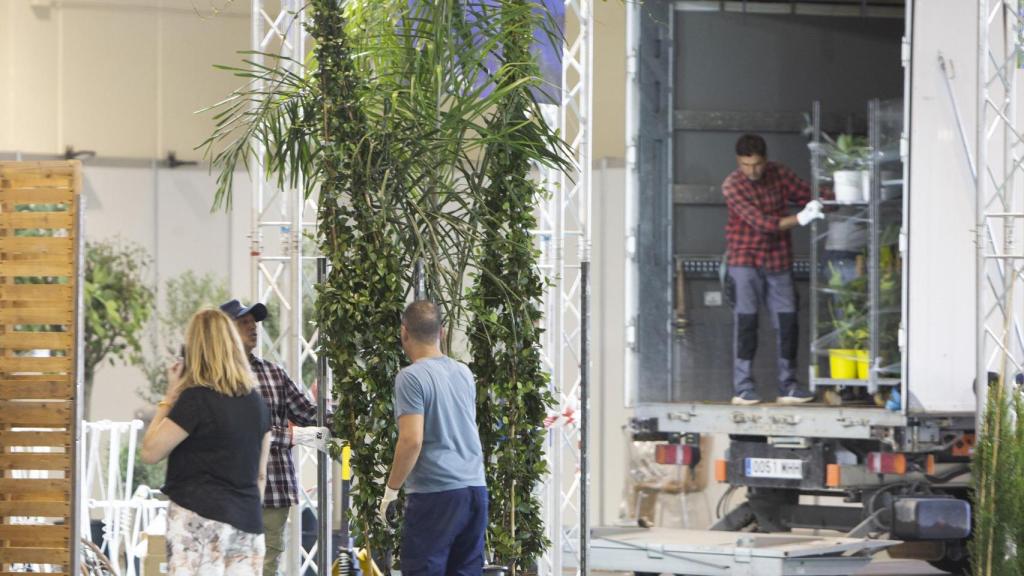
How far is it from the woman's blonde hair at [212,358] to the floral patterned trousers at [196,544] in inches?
17.2

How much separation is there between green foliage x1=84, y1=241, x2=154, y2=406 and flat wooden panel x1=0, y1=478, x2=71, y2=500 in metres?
9.07

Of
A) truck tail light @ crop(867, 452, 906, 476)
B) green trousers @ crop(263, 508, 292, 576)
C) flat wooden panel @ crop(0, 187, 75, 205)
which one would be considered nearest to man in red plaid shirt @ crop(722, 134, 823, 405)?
truck tail light @ crop(867, 452, 906, 476)

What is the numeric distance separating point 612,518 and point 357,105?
10.7m

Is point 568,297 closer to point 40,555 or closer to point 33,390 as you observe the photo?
point 33,390

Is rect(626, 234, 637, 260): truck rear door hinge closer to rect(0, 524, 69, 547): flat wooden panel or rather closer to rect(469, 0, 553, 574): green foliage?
rect(469, 0, 553, 574): green foliage

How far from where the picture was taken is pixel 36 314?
6.28 m

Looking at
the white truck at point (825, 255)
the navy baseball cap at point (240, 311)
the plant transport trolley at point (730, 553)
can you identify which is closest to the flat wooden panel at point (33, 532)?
the navy baseball cap at point (240, 311)

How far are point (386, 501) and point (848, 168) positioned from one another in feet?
15.9

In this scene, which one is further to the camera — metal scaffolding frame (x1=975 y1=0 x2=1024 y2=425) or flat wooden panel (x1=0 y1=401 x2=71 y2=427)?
metal scaffolding frame (x1=975 y1=0 x2=1024 y2=425)

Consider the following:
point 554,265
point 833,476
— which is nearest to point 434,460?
point 554,265

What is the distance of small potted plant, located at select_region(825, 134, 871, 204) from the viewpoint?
9789 millimetres

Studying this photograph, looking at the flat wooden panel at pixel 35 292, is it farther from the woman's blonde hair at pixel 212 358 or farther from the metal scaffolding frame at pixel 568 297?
the metal scaffolding frame at pixel 568 297

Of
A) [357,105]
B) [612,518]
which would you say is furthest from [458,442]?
[612,518]

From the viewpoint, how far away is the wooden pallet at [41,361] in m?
6.24
